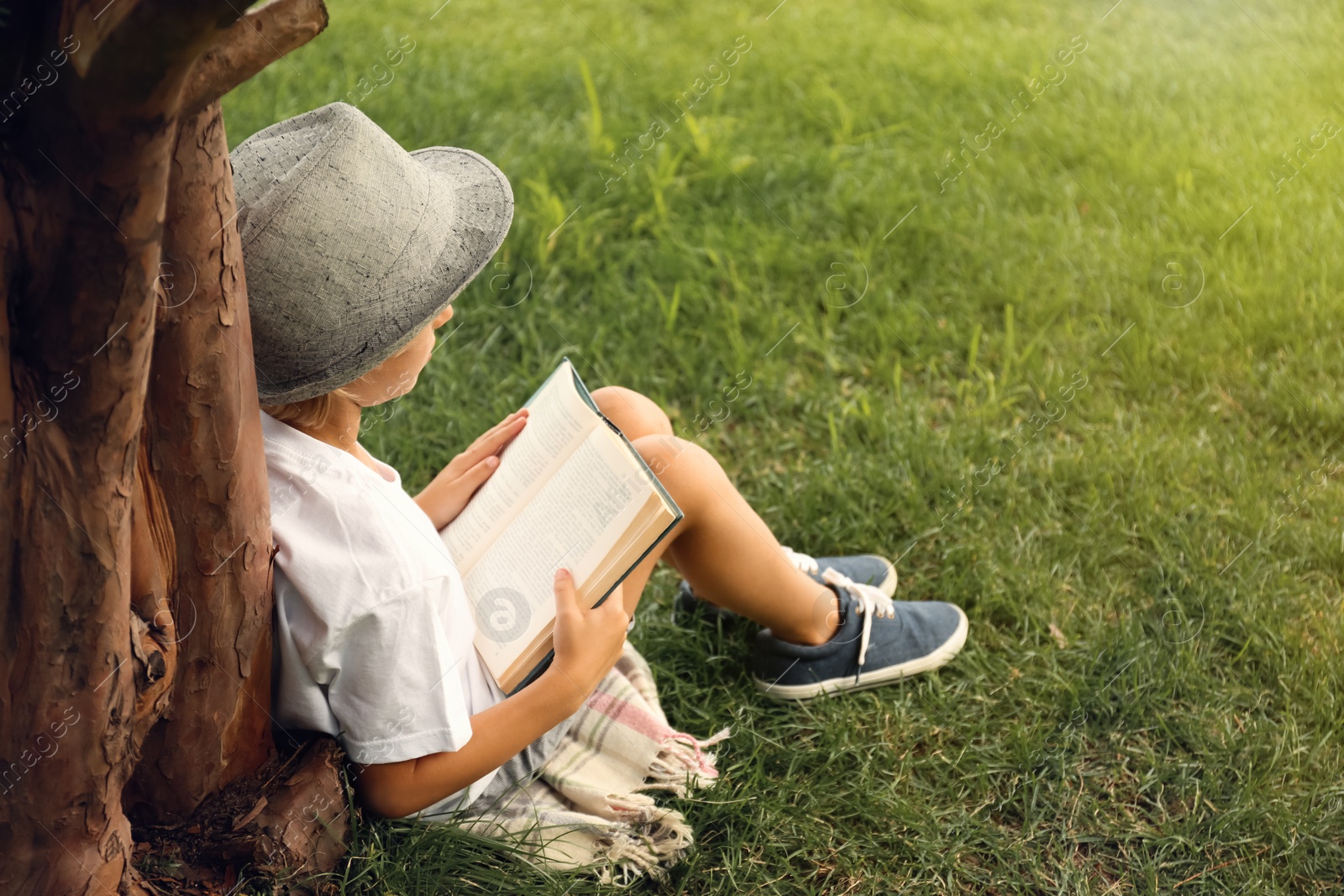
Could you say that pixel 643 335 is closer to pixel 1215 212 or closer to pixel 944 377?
pixel 944 377

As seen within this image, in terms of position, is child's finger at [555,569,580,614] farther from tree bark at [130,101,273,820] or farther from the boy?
tree bark at [130,101,273,820]

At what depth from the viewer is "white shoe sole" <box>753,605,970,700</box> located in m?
2.19

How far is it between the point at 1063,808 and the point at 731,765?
61 centimetres

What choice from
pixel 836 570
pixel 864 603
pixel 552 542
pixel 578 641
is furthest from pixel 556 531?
pixel 836 570

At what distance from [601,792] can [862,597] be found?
667 mm

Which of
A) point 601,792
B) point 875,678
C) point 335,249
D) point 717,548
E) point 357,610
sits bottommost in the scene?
point 875,678

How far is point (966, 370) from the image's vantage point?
3.04 meters

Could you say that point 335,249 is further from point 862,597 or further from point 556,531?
point 862,597

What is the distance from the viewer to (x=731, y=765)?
2.07m

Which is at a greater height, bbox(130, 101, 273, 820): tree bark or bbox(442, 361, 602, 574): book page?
bbox(130, 101, 273, 820): tree bark

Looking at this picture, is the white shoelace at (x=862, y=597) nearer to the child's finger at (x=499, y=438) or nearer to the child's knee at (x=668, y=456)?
the child's knee at (x=668, y=456)

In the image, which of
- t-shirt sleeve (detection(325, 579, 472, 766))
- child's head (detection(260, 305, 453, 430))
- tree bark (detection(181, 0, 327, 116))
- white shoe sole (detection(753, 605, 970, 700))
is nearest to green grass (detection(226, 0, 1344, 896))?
white shoe sole (detection(753, 605, 970, 700))

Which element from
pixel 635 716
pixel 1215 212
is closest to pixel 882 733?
pixel 635 716

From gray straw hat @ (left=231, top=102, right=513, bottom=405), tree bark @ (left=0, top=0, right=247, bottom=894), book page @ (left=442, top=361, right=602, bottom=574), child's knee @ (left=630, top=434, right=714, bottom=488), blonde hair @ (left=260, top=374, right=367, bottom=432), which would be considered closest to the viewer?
tree bark @ (left=0, top=0, right=247, bottom=894)
